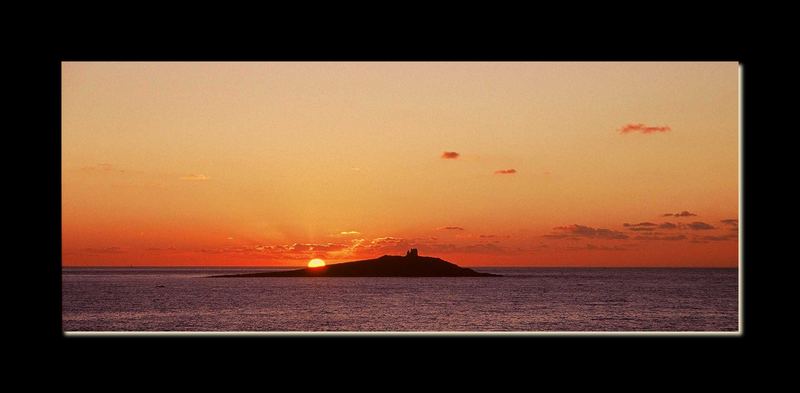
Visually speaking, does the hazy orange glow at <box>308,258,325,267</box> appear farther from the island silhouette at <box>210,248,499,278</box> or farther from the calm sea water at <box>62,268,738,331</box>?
the calm sea water at <box>62,268,738,331</box>

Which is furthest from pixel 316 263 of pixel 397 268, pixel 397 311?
pixel 397 311

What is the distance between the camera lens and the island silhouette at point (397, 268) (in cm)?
7875

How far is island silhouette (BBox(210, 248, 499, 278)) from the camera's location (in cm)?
7875

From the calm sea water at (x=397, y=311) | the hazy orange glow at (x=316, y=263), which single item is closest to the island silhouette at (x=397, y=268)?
the hazy orange glow at (x=316, y=263)

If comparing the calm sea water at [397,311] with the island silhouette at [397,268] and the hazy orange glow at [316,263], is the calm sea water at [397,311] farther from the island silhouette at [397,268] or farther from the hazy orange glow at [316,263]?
the hazy orange glow at [316,263]

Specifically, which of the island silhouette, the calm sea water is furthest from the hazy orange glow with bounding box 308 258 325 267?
the calm sea water

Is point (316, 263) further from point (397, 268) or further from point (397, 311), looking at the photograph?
point (397, 311)

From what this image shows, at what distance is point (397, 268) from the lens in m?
79.8

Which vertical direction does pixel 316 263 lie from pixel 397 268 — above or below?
above
